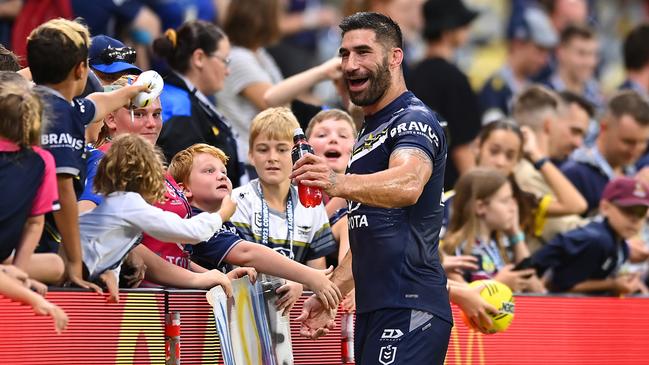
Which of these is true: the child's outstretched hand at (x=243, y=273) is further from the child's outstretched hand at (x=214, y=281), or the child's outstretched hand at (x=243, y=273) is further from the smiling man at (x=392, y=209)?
the smiling man at (x=392, y=209)

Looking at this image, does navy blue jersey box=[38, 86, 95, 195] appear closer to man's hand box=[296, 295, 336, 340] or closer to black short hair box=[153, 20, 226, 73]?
man's hand box=[296, 295, 336, 340]

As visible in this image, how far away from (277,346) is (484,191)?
3046 mm

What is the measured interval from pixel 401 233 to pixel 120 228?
143cm

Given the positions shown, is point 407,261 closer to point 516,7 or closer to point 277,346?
point 277,346

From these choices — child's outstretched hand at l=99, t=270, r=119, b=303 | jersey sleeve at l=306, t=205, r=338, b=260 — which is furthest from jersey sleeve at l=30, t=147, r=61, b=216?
jersey sleeve at l=306, t=205, r=338, b=260

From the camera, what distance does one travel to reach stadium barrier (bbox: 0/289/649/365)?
20.9 ft

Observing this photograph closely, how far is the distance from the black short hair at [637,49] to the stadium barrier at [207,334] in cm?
565

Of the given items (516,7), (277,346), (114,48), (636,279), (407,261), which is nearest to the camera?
(407,261)

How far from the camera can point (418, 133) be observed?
6.75m

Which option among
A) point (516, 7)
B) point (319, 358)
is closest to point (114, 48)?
point (319, 358)

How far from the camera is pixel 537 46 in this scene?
1609 cm

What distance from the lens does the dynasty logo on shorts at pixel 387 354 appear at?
21.9 feet

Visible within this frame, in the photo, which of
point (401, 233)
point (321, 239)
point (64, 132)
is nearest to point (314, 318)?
point (401, 233)

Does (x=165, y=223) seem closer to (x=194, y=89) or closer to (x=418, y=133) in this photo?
(x=418, y=133)
